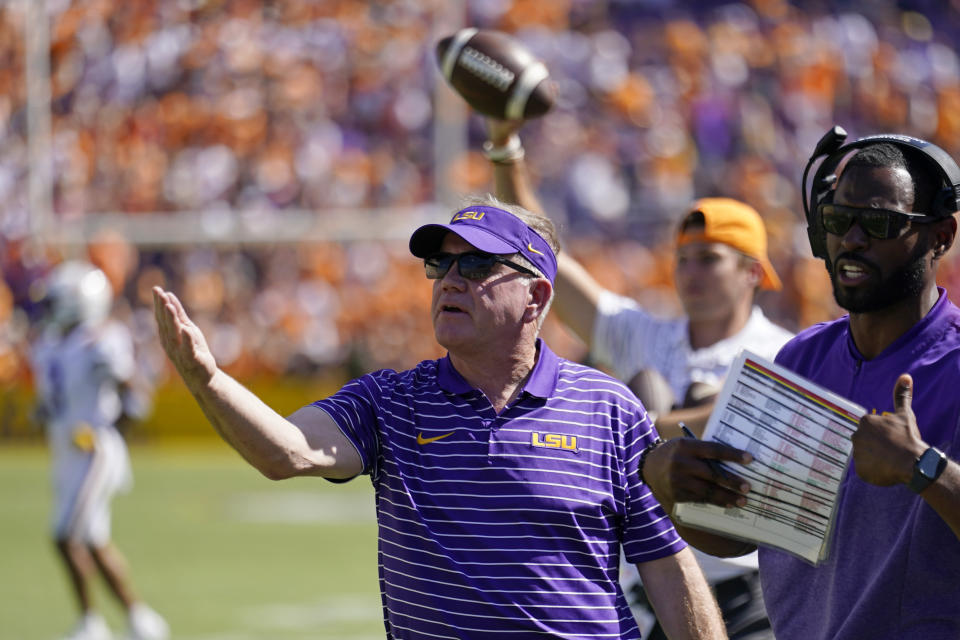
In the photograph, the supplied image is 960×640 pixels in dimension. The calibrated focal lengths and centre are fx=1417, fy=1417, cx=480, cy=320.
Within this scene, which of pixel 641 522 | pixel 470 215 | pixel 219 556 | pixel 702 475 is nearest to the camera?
pixel 702 475

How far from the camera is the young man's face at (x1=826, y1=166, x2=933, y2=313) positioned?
9.29 feet

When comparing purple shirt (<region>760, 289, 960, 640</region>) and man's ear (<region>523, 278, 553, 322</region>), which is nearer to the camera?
purple shirt (<region>760, 289, 960, 640</region>)

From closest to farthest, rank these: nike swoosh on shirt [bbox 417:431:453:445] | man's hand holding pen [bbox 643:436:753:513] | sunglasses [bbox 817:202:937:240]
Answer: man's hand holding pen [bbox 643:436:753:513], sunglasses [bbox 817:202:937:240], nike swoosh on shirt [bbox 417:431:453:445]

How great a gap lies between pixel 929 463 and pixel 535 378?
1.05m

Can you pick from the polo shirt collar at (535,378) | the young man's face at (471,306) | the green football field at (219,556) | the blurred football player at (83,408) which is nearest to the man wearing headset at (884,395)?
the polo shirt collar at (535,378)

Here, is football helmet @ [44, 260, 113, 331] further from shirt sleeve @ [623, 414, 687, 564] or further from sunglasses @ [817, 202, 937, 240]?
sunglasses @ [817, 202, 937, 240]

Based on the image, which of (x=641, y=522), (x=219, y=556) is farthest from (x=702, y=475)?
(x=219, y=556)

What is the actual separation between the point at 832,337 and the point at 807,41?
1802cm

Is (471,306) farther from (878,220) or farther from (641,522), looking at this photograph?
(878,220)

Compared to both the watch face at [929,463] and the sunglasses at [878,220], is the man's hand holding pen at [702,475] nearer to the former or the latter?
the watch face at [929,463]

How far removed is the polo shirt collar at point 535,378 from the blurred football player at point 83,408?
5.83 m

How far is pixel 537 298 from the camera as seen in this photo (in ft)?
11.2

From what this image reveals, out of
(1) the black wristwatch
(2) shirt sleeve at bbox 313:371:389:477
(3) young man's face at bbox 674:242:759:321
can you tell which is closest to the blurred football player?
(3) young man's face at bbox 674:242:759:321

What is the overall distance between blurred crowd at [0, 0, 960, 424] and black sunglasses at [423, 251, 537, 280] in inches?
574
